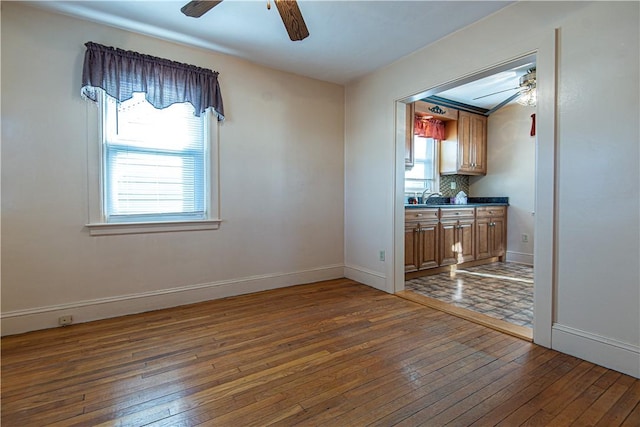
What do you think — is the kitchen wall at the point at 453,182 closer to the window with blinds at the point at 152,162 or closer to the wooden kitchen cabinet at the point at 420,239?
the wooden kitchen cabinet at the point at 420,239

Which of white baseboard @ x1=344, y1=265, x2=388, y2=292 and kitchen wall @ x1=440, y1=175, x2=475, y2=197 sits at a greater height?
kitchen wall @ x1=440, y1=175, x2=475, y2=197

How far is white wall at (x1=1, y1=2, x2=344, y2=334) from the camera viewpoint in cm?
249

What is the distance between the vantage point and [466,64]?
2750 mm

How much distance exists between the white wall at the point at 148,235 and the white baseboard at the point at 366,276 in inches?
5.5

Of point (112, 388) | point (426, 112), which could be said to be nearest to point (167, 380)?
point (112, 388)

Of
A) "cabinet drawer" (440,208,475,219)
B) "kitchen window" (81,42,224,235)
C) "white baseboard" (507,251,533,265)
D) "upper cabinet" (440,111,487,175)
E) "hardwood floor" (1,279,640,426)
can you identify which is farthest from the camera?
"upper cabinet" (440,111,487,175)

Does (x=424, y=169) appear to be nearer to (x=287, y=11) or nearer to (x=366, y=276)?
(x=366, y=276)

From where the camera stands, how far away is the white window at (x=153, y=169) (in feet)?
9.25

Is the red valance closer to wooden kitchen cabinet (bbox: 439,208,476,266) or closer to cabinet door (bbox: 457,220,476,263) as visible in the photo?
wooden kitchen cabinet (bbox: 439,208,476,266)

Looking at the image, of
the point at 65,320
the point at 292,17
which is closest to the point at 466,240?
the point at 292,17

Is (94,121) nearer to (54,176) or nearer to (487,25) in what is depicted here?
(54,176)

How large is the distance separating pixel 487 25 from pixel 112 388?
3.65 meters

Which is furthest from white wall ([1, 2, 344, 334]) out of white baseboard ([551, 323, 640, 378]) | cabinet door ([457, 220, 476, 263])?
white baseboard ([551, 323, 640, 378])

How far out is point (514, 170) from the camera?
5285 mm
